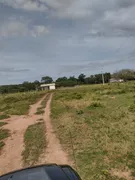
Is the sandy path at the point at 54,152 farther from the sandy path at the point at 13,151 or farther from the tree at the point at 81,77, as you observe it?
the tree at the point at 81,77

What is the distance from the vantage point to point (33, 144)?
11.4 m

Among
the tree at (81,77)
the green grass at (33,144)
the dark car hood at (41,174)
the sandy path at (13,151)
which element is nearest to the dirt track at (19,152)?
the sandy path at (13,151)

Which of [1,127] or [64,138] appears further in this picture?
[1,127]

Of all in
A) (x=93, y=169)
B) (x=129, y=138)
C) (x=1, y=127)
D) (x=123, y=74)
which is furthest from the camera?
(x=123, y=74)

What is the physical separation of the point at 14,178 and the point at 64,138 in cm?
790

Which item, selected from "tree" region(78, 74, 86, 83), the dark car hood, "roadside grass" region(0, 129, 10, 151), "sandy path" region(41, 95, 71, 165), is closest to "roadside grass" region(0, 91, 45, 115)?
"roadside grass" region(0, 129, 10, 151)

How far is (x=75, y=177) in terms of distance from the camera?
4.08 m

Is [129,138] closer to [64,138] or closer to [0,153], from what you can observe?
[64,138]

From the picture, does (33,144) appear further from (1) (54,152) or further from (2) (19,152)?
(1) (54,152)

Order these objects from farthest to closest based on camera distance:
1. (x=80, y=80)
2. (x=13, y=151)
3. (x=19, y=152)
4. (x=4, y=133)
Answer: (x=80, y=80)
(x=4, y=133)
(x=13, y=151)
(x=19, y=152)

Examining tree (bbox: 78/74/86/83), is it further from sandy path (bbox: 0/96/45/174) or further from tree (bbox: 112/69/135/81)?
sandy path (bbox: 0/96/45/174)

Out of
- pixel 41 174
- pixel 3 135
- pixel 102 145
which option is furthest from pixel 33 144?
pixel 41 174

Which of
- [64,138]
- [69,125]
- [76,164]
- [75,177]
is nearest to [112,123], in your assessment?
[69,125]

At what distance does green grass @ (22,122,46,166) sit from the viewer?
31.4ft
